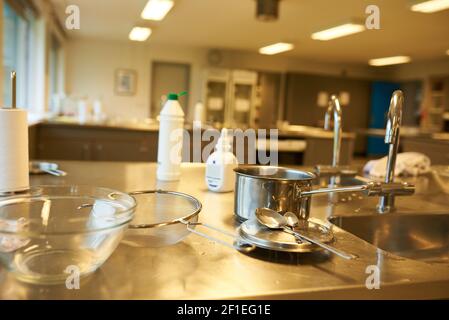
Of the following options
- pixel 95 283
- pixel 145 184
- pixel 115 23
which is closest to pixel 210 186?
pixel 145 184

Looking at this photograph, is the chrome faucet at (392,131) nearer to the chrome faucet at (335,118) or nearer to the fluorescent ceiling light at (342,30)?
the chrome faucet at (335,118)

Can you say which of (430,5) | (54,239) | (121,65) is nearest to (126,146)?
(430,5)

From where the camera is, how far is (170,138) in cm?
146

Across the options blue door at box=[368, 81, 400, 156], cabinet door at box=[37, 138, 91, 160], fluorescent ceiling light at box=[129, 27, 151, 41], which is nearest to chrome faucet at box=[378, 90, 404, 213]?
cabinet door at box=[37, 138, 91, 160]

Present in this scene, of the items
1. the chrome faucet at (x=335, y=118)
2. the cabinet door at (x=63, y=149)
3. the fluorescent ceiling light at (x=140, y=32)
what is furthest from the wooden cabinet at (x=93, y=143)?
the chrome faucet at (x=335, y=118)

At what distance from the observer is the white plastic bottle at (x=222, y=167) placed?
1.37 metres

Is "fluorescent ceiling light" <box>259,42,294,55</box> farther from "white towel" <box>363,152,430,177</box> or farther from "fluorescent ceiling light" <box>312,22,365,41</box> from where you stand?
"white towel" <box>363,152,430,177</box>

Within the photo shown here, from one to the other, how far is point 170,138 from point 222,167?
24 cm

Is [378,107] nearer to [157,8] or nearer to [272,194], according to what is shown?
[157,8]

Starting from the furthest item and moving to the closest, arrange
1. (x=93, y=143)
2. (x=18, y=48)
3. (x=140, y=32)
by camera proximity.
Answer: (x=140, y=32)
(x=18, y=48)
(x=93, y=143)

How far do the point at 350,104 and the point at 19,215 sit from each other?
9.79 metres

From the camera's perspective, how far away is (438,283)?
0.69 m
